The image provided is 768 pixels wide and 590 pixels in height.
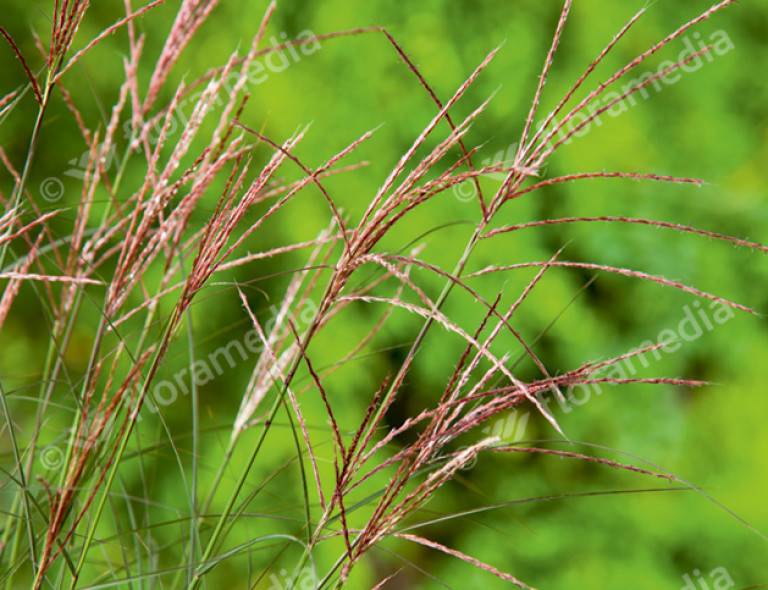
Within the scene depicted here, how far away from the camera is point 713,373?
3.62 metres

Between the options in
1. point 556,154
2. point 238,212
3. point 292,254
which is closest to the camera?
point 238,212

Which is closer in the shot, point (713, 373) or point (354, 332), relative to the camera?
point (354, 332)

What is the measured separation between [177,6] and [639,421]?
2.14 m

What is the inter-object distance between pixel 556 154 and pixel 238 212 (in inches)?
101

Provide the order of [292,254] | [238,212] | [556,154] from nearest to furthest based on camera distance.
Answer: [238,212] → [292,254] → [556,154]

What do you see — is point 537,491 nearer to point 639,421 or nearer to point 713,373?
point 639,421

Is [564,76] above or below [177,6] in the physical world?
below

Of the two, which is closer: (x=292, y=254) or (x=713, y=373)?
→ (x=292, y=254)

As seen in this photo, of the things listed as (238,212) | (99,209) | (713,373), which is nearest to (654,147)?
(713,373)

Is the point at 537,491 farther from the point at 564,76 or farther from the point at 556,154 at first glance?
the point at 564,76

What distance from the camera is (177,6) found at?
11.4 feet

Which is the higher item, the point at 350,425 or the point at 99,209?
the point at 99,209

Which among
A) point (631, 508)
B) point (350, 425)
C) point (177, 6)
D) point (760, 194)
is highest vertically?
point (177, 6)

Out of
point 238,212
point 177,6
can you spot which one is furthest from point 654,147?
point 238,212
